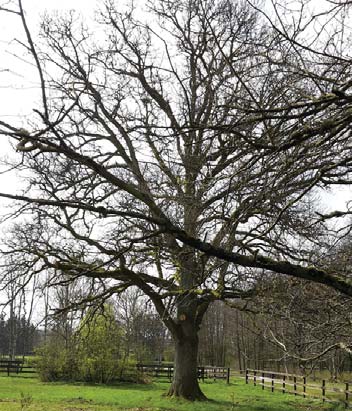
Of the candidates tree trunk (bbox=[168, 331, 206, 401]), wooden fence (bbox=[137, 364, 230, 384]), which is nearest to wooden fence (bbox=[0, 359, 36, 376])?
wooden fence (bbox=[137, 364, 230, 384])

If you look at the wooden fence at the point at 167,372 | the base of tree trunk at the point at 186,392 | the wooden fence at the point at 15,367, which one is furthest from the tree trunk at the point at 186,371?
the wooden fence at the point at 15,367

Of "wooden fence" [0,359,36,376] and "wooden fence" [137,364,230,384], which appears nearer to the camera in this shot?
"wooden fence" [137,364,230,384]

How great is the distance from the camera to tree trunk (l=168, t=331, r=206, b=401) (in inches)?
635

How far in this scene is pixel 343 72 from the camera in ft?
10.7

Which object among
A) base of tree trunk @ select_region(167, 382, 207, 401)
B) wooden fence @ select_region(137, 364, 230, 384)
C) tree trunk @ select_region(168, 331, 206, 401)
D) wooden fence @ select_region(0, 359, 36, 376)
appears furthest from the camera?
A: wooden fence @ select_region(0, 359, 36, 376)

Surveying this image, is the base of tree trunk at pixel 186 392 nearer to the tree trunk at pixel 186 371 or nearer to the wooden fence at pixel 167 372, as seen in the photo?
the tree trunk at pixel 186 371

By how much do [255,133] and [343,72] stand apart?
2.86 ft

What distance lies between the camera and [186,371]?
1641 centimetres

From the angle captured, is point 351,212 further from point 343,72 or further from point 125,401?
point 125,401

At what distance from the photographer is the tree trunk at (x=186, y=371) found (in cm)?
1612

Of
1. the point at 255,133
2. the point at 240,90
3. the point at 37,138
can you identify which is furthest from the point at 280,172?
the point at 37,138

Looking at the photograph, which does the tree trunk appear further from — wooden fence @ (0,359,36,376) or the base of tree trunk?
wooden fence @ (0,359,36,376)

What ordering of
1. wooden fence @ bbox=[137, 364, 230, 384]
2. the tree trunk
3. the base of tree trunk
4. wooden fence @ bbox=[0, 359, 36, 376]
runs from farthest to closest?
1. wooden fence @ bbox=[0, 359, 36, 376]
2. wooden fence @ bbox=[137, 364, 230, 384]
3. the tree trunk
4. the base of tree trunk

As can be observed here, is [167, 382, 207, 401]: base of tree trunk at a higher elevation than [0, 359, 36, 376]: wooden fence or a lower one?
lower
